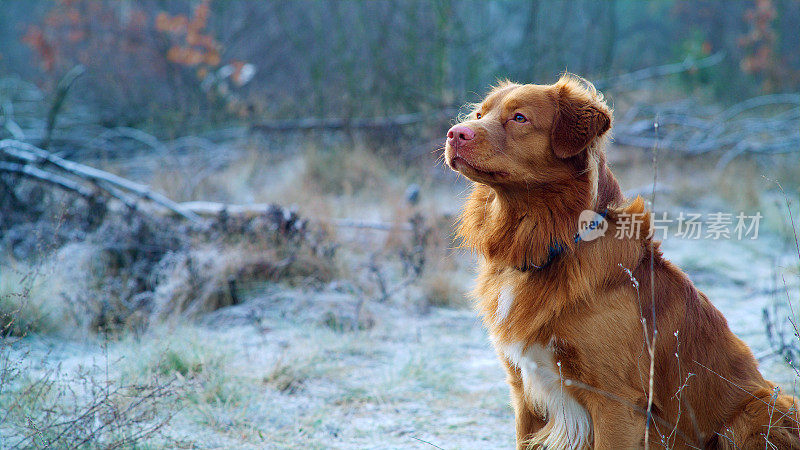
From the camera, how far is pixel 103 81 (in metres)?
11.0


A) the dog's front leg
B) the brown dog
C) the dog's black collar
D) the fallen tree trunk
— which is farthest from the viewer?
the fallen tree trunk

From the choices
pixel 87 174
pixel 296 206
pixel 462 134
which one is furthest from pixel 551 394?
pixel 87 174

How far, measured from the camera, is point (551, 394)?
7.53 feet

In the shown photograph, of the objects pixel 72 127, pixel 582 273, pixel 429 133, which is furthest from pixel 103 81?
pixel 582 273

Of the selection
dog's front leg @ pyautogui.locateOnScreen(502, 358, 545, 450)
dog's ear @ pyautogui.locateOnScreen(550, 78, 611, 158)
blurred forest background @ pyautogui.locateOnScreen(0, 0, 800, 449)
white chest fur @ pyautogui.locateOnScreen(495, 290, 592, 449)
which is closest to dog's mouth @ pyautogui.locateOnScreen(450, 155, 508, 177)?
dog's ear @ pyautogui.locateOnScreen(550, 78, 611, 158)

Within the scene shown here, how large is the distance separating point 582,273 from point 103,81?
1110 cm

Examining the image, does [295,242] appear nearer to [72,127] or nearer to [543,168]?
[543,168]

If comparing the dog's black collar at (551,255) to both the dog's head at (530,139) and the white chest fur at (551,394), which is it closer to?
the white chest fur at (551,394)

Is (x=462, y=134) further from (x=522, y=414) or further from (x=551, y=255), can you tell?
(x=522, y=414)

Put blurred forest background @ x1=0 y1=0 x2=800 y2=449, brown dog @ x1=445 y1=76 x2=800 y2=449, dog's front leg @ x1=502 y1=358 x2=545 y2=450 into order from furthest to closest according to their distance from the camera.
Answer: blurred forest background @ x1=0 y1=0 x2=800 y2=449
dog's front leg @ x1=502 y1=358 x2=545 y2=450
brown dog @ x1=445 y1=76 x2=800 y2=449

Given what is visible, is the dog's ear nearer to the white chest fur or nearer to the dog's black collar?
the dog's black collar

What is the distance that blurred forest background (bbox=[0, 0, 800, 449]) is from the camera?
319 cm

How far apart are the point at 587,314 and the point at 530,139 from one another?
28.7 inches

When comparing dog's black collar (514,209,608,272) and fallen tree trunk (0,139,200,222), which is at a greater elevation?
fallen tree trunk (0,139,200,222)
